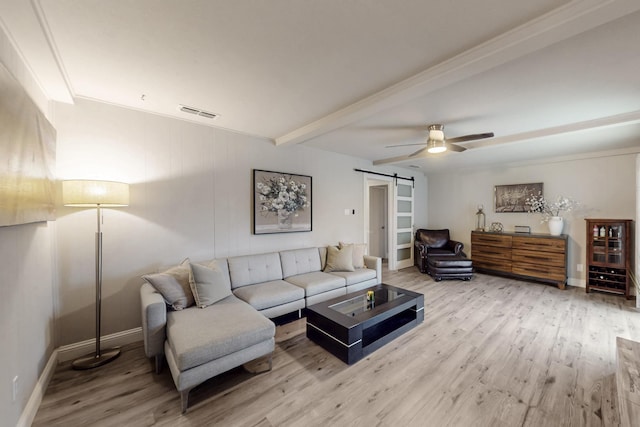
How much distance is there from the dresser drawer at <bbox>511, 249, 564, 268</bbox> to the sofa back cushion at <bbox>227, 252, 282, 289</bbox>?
4.48 metres

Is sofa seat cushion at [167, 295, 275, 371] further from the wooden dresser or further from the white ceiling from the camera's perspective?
the wooden dresser

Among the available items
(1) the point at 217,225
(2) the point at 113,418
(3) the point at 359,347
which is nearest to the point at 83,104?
(1) the point at 217,225

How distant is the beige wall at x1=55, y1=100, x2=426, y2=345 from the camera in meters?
2.37

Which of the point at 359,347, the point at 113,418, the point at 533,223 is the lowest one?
the point at 113,418

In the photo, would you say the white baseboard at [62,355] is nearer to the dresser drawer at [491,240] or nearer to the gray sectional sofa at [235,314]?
the gray sectional sofa at [235,314]

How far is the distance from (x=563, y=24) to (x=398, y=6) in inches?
35.3

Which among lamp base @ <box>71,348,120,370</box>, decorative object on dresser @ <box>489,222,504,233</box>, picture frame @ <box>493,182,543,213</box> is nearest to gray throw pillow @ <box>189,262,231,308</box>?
lamp base @ <box>71,348,120,370</box>

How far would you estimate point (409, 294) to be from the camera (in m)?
3.01

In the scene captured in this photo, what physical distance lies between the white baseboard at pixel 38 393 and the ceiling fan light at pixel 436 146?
4020 millimetres

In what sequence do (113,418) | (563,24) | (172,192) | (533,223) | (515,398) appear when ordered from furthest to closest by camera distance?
(533,223) < (172,192) < (515,398) < (113,418) < (563,24)

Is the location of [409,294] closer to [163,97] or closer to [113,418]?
[113,418]

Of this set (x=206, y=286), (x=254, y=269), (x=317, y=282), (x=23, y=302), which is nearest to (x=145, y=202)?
(x=206, y=286)

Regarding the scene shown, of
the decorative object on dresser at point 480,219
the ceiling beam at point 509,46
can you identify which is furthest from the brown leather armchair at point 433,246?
the ceiling beam at point 509,46

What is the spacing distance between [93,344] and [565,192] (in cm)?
733
